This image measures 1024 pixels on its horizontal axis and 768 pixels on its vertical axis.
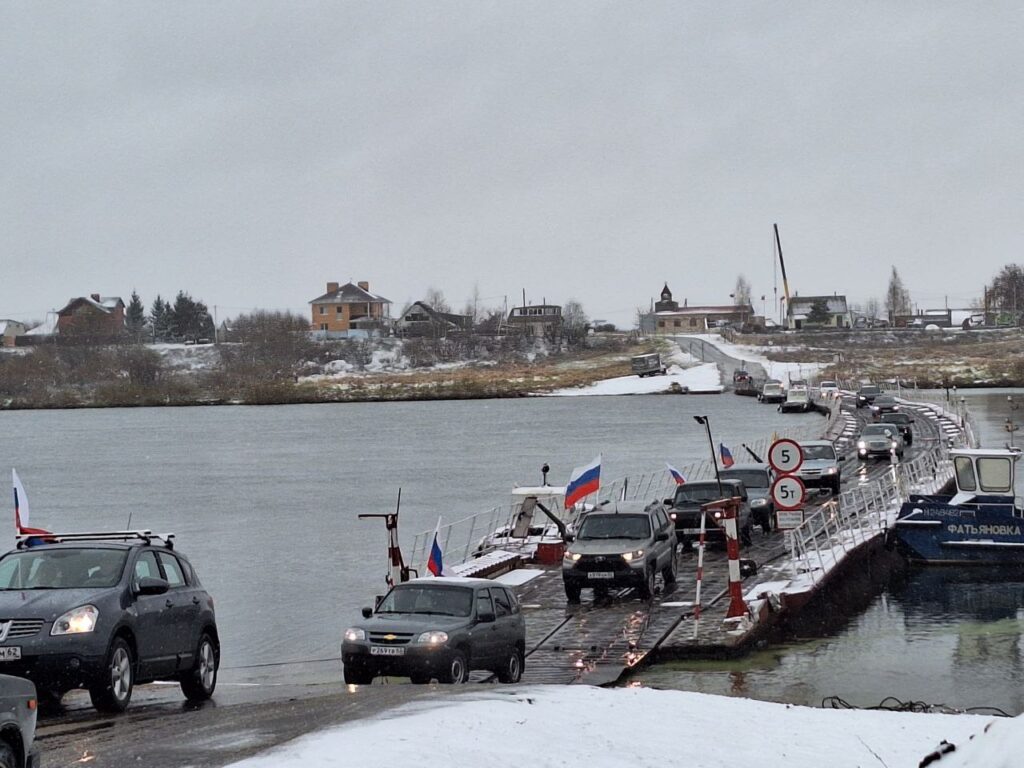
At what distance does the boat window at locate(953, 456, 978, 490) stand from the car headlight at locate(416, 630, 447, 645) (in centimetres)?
2435

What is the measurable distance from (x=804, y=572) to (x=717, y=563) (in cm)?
306

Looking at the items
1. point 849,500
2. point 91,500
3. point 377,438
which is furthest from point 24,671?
point 377,438

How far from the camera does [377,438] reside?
126 m

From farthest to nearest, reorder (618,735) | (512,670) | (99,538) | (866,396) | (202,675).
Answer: (866,396)
(512,670)
(202,675)
(99,538)
(618,735)

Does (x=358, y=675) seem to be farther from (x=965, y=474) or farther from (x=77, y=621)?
(x=965, y=474)

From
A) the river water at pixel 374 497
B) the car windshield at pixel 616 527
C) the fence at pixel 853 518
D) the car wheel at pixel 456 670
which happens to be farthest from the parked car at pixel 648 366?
the car wheel at pixel 456 670

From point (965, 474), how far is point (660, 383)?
143 metres

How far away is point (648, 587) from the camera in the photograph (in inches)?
1039

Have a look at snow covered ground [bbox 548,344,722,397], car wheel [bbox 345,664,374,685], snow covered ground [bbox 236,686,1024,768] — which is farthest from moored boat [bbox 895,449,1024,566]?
snow covered ground [bbox 548,344,722,397]

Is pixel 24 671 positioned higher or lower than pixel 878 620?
higher

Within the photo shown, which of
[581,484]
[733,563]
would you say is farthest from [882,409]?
[733,563]

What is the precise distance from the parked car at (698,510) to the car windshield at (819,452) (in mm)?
13592

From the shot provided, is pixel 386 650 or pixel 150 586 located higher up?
pixel 150 586

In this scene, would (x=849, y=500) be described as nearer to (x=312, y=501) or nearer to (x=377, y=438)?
(x=312, y=501)
